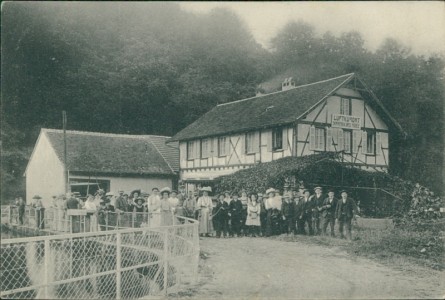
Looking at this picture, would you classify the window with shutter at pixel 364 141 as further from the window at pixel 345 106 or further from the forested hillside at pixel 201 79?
the forested hillside at pixel 201 79

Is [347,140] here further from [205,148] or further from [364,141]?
[205,148]

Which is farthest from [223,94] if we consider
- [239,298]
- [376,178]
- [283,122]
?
[239,298]

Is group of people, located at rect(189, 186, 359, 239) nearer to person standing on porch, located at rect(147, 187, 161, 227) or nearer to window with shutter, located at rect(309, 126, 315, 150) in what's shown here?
person standing on porch, located at rect(147, 187, 161, 227)

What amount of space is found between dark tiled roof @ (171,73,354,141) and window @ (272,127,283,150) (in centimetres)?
52

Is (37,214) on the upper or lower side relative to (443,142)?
lower

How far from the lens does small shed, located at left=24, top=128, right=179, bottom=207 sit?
92.2 feet

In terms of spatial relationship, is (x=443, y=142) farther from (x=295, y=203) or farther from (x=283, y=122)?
(x=295, y=203)

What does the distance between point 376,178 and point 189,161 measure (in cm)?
1190

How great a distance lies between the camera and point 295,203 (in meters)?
16.0

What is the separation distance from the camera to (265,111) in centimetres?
2664

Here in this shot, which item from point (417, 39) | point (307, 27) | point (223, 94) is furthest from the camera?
point (223, 94)

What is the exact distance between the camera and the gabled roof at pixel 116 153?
28703 millimetres

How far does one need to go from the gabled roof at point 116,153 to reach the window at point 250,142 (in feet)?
22.3

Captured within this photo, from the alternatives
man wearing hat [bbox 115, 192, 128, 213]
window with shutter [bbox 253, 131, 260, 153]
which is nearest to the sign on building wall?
window with shutter [bbox 253, 131, 260, 153]
